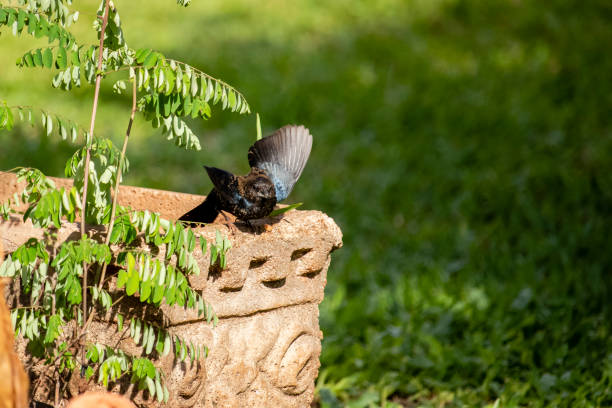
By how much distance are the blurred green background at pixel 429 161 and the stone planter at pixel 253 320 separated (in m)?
0.81

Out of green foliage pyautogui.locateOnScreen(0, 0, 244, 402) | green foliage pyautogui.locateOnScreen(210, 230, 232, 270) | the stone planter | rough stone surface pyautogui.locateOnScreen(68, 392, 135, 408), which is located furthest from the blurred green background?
rough stone surface pyautogui.locateOnScreen(68, 392, 135, 408)

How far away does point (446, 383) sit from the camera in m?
3.49

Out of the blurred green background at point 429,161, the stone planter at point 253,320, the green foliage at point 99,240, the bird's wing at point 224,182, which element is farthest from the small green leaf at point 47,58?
the blurred green background at point 429,161

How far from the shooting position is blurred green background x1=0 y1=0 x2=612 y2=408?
3676 millimetres

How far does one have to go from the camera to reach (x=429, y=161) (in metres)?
5.81

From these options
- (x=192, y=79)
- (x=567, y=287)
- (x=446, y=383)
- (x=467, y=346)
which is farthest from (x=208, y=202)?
(x=567, y=287)

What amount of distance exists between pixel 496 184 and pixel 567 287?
134 cm

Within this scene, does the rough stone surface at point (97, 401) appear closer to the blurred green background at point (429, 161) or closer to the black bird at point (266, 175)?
the black bird at point (266, 175)

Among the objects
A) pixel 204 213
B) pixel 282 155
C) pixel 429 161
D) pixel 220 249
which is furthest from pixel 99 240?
pixel 429 161

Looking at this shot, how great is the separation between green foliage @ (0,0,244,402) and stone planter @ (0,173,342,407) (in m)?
0.05

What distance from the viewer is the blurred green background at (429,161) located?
368 cm

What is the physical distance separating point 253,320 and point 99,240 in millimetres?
529

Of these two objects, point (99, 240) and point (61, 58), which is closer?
point (61, 58)

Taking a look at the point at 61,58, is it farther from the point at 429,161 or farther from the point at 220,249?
the point at 429,161
